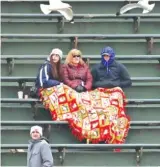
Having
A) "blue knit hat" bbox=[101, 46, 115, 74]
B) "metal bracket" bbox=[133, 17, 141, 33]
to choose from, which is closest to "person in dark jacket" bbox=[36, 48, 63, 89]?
"blue knit hat" bbox=[101, 46, 115, 74]

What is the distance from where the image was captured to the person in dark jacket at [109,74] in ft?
29.8

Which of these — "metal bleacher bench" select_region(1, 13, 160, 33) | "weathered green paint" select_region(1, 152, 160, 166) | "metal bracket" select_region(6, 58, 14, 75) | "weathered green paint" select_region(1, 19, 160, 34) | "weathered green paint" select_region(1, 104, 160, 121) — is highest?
"metal bleacher bench" select_region(1, 13, 160, 33)

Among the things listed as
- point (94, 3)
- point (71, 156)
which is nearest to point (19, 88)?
point (71, 156)

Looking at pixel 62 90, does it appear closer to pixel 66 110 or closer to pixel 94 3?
pixel 66 110

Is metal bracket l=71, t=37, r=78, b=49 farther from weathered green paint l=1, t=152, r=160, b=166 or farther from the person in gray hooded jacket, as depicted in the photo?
the person in gray hooded jacket

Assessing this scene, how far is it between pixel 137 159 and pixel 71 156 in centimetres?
74

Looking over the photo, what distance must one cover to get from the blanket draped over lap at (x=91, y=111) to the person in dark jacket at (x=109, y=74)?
103 millimetres

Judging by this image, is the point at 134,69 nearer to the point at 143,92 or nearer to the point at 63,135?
the point at 143,92

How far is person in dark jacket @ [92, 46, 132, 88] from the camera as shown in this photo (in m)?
9.08

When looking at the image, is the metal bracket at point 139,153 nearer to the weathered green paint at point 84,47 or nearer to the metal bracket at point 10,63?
the weathered green paint at point 84,47

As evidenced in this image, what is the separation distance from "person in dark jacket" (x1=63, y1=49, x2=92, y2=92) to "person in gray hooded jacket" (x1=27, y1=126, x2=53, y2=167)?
4.05ft

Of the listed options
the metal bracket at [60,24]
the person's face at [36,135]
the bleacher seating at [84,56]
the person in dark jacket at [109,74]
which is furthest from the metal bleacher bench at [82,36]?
the person's face at [36,135]

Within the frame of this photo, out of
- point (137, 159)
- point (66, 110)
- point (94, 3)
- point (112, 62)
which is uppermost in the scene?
point (94, 3)

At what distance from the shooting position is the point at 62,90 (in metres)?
8.93
